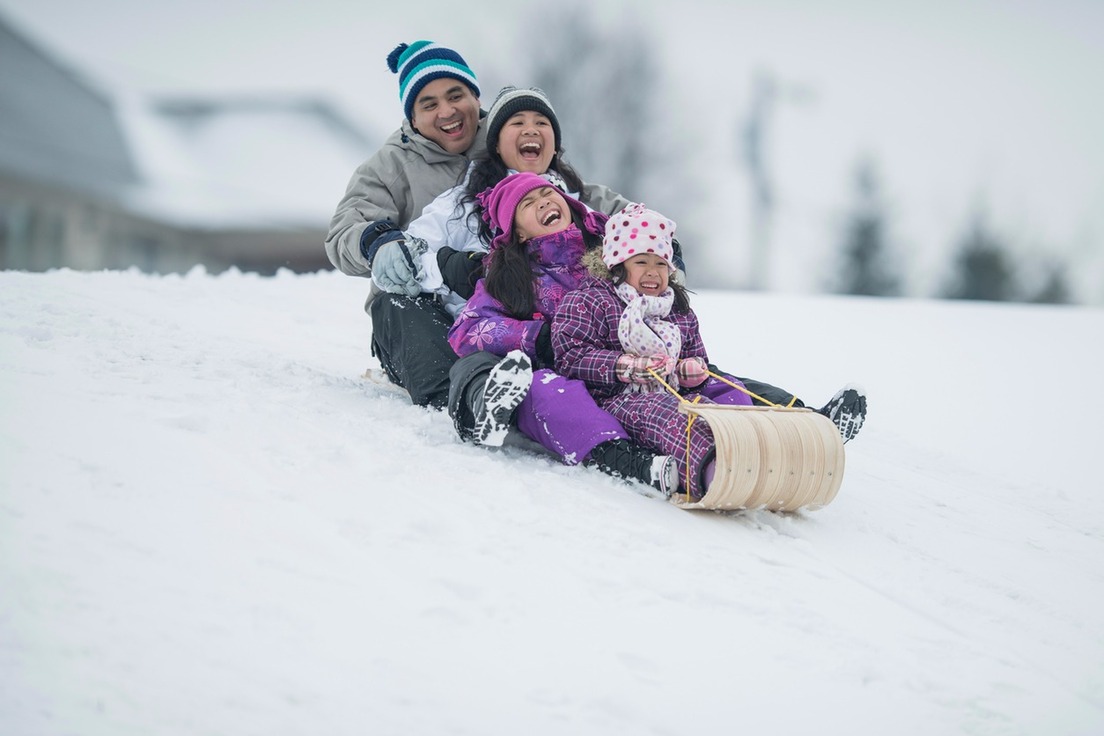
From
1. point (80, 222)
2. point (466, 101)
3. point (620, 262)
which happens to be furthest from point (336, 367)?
point (80, 222)

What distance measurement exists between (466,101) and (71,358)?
1.67m

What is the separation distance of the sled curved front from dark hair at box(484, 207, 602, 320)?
2.35ft

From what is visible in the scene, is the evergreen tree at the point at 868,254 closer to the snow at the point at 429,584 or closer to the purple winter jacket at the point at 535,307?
the snow at the point at 429,584

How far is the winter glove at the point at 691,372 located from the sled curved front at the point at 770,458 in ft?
1.14

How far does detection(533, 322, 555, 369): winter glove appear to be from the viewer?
126 inches

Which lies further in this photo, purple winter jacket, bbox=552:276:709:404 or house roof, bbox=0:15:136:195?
house roof, bbox=0:15:136:195

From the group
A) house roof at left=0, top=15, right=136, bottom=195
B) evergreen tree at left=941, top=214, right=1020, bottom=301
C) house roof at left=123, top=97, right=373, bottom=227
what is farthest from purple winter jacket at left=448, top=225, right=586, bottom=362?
evergreen tree at left=941, top=214, right=1020, bottom=301

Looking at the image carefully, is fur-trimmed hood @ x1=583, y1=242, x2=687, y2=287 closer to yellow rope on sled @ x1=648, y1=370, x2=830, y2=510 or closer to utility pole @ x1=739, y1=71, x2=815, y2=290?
yellow rope on sled @ x1=648, y1=370, x2=830, y2=510

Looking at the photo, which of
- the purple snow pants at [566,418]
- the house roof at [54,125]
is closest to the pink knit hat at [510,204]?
the purple snow pants at [566,418]

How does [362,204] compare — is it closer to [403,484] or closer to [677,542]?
[403,484]

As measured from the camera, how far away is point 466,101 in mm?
3873

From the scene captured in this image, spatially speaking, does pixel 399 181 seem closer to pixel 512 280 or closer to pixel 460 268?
pixel 460 268

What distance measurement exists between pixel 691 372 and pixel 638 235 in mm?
440

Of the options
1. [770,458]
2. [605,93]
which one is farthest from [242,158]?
[770,458]
